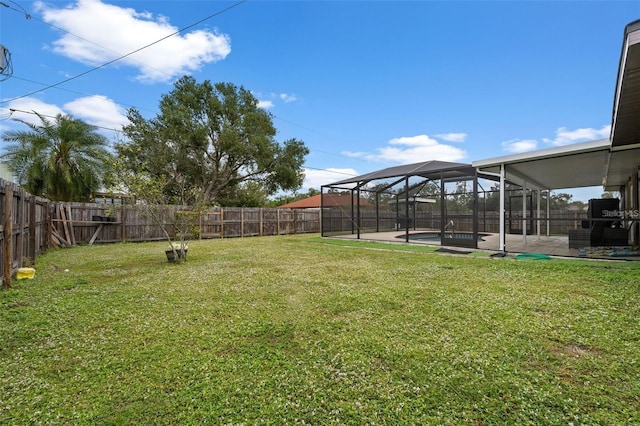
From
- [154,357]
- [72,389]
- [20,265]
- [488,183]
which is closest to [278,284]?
[154,357]

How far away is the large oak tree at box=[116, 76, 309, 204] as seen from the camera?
18.1m

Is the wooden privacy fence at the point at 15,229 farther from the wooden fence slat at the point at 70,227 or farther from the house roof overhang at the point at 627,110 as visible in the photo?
the house roof overhang at the point at 627,110

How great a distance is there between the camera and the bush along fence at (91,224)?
4.70 metres

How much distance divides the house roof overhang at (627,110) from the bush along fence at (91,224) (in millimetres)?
7875

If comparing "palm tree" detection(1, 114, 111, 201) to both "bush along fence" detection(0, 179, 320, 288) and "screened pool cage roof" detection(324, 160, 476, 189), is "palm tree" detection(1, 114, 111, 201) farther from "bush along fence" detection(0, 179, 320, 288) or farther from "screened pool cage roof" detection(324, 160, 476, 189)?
"screened pool cage roof" detection(324, 160, 476, 189)

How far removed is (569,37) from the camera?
8688mm

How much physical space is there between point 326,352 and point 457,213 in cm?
832

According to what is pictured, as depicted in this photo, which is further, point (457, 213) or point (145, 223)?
point (145, 223)

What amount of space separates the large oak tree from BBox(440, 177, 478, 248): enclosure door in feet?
40.9

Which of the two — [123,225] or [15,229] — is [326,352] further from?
[123,225]

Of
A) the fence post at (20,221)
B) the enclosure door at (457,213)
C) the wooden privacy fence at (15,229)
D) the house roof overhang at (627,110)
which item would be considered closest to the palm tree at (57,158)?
the wooden privacy fence at (15,229)

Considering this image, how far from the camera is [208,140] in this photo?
18.9 metres

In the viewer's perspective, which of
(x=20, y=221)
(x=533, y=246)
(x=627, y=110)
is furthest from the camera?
(x=533, y=246)

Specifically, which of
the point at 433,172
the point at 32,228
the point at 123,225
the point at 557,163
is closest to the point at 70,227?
the point at 123,225
